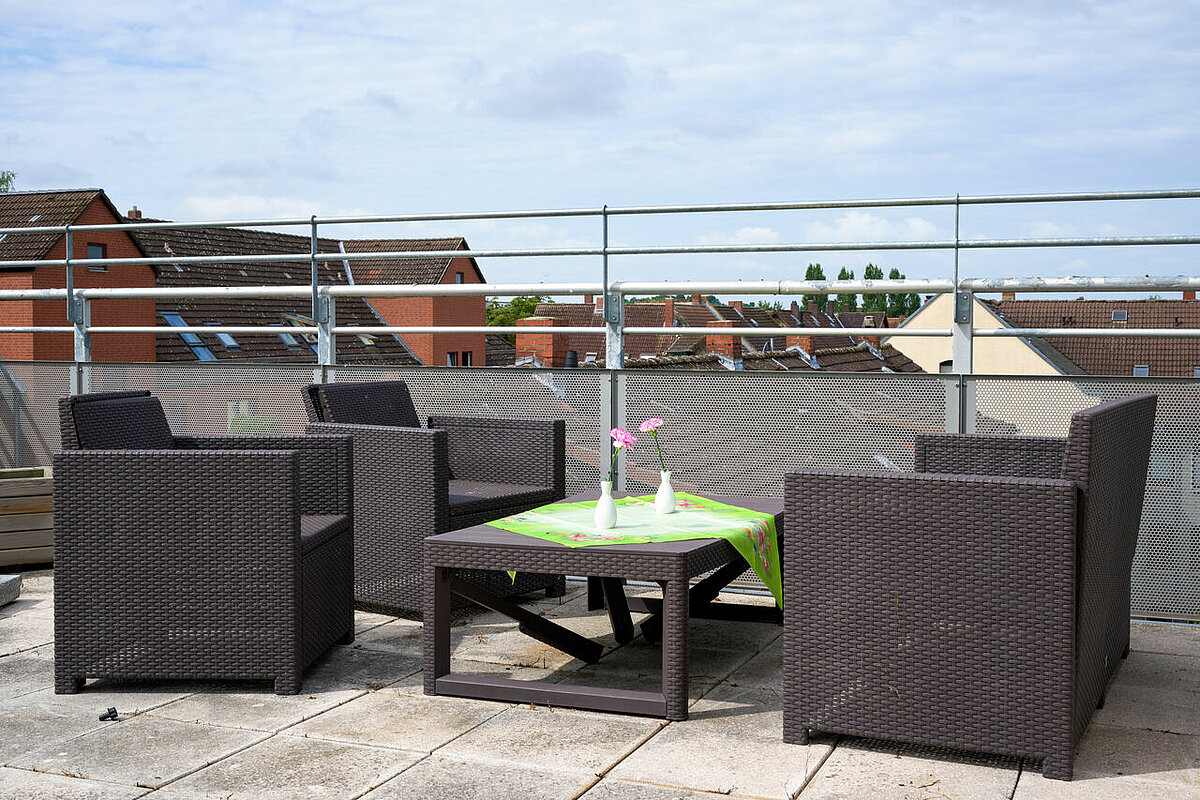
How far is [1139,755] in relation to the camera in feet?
8.20

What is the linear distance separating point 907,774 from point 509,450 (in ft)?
6.86

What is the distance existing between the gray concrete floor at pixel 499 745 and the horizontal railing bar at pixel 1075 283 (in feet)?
4.91

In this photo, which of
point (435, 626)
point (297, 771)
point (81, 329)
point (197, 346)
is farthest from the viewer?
point (197, 346)

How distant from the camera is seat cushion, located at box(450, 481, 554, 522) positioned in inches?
149

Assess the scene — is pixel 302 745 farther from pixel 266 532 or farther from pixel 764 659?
pixel 764 659

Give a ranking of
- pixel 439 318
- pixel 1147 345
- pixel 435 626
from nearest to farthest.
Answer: pixel 435 626
pixel 1147 345
pixel 439 318

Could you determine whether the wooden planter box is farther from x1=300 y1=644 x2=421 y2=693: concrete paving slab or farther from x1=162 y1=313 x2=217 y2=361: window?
x1=162 y1=313 x2=217 y2=361: window

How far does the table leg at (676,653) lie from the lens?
2.73 metres

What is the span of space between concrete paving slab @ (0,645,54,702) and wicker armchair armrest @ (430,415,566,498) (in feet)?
4.87

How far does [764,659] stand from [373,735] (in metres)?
1.20

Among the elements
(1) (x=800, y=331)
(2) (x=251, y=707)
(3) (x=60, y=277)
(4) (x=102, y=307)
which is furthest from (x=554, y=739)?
(3) (x=60, y=277)

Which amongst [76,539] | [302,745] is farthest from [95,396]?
[302,745]

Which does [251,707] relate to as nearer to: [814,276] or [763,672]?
[763,672]

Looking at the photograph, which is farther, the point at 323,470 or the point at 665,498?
the point at 323,470
